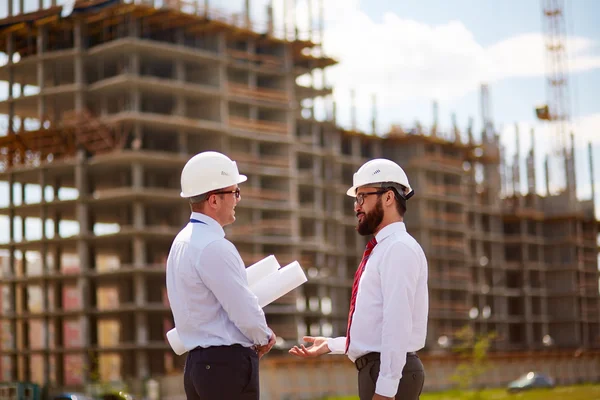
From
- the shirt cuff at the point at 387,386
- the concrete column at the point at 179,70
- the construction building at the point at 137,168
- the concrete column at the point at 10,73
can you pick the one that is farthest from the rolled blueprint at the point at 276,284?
the concrete column at the point at 10,73

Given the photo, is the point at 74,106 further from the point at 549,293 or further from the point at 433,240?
the point at 549,293

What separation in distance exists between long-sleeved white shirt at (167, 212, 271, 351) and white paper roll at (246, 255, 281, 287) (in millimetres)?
550

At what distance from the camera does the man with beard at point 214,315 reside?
21.1 feet

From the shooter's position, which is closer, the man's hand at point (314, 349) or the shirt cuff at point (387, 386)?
the shirt cuff at point (387, 386)

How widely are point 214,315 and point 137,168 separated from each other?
67028 mm

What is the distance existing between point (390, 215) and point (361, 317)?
72 centimetres

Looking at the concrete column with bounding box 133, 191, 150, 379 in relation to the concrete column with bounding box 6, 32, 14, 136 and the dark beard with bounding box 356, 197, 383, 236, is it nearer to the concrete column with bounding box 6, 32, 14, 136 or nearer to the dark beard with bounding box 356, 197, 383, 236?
the concrete column with bounding box 6, 32, 14, 136

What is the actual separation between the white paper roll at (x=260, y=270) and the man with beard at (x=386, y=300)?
0.58 meters

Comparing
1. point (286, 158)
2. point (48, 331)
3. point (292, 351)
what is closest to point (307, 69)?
point (286, 158)

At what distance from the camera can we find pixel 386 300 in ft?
22.1

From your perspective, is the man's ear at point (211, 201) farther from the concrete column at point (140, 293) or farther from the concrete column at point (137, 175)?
the concrete column at point (137, 175)

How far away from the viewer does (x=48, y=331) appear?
74.0 meters

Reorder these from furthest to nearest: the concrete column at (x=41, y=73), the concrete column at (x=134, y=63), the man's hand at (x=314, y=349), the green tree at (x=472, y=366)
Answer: the concrete column at (x=41, y=73) < the concrete column at (x=134, y=63) < the green tree at (x=472, y=366) < the man's hand at (x=314, y=349)

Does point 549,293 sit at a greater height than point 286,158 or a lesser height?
lesser
